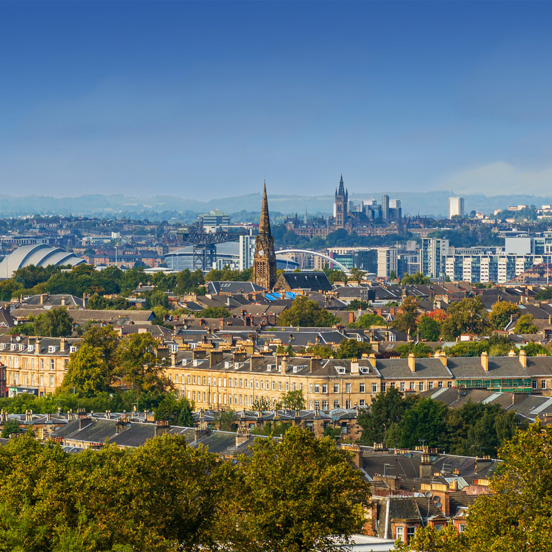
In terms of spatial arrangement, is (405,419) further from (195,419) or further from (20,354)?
(20,354)

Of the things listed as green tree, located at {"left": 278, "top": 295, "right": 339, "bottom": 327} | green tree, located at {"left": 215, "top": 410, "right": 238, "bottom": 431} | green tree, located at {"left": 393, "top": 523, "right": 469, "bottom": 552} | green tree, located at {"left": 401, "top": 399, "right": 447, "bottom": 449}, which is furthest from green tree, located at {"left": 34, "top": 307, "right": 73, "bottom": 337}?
green tree, located at {"left": 393, "top": 523, "right": 469, "bottom": 552}

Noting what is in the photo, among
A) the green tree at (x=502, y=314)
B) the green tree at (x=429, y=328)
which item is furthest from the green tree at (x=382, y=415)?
the green tree at (x=502, y=314)

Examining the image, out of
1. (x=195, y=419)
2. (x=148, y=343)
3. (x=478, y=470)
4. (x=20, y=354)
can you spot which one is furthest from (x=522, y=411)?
(x=20, y=354)

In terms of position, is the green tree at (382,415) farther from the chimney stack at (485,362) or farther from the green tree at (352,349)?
the green tree at (352,349)

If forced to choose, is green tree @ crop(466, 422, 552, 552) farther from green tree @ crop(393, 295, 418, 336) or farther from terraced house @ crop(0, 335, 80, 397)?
green tree @ crop(393, 295, 418, 336)

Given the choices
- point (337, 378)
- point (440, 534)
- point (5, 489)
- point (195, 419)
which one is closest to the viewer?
point (440, 534)

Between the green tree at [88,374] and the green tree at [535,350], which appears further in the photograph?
the green tree at [535,350]

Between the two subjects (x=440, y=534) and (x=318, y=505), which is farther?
(x=318, y=505)
